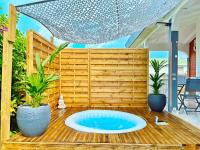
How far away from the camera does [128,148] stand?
10.1ft

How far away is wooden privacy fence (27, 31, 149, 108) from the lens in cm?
698

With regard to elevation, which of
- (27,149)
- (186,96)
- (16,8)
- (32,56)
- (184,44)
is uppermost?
(184,44)

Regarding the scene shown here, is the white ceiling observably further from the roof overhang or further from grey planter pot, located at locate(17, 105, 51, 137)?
grey planter pot, located at locate(17, 105, 51, 137)

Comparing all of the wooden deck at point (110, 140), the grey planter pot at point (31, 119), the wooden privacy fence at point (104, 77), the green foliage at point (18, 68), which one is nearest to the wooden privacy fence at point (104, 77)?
the wooden privacy fence at point (104, 77)

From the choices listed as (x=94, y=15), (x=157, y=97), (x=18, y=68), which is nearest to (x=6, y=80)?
(x=18, y=68)

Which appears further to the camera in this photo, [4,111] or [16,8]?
[16,8]

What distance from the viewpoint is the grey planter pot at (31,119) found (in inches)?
128

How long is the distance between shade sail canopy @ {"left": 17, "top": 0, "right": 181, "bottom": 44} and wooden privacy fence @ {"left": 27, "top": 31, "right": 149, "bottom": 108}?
1.25 metres

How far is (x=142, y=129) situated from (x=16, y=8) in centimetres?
271

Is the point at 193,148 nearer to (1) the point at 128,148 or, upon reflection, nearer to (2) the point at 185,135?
(2) the point at 185,135

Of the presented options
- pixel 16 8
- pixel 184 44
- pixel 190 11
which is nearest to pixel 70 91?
pixel 16 8

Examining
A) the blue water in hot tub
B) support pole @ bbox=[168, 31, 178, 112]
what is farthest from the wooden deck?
support pole @ bbox=[168, 31, 178, 112]

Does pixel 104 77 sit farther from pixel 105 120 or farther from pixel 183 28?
pixel 183 28

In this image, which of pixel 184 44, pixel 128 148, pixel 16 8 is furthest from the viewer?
pixel 184 44
